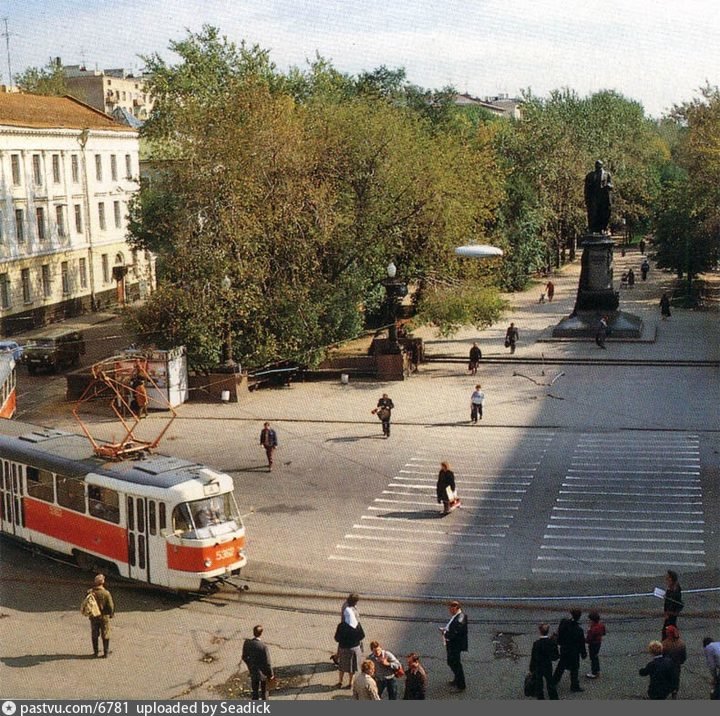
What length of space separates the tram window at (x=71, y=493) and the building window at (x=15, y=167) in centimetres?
3541

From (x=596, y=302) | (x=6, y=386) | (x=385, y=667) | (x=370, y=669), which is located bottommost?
(x=385, y=667)

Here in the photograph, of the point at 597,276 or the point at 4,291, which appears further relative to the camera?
the point at 4,291

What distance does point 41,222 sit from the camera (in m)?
53.2

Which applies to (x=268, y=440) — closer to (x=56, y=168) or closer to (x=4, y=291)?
(x=4, y=291)

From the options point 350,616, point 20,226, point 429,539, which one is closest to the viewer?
point 350,616

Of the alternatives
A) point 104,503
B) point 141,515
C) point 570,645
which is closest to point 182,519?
point 141,515

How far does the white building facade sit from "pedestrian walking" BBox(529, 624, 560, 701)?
3438 centimetres

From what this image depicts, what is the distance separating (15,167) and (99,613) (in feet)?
132

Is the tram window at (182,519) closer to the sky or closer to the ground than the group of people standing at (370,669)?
closer to the sky

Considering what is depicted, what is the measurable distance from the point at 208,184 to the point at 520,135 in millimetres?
37110

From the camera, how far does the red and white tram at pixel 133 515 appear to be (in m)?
17.1

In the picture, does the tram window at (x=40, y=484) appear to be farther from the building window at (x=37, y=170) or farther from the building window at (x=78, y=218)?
the building window at (x=78, y=218)

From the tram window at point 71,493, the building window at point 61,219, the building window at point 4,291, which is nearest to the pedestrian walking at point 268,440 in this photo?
the tram window at point 71,493

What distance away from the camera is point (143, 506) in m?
17.4
